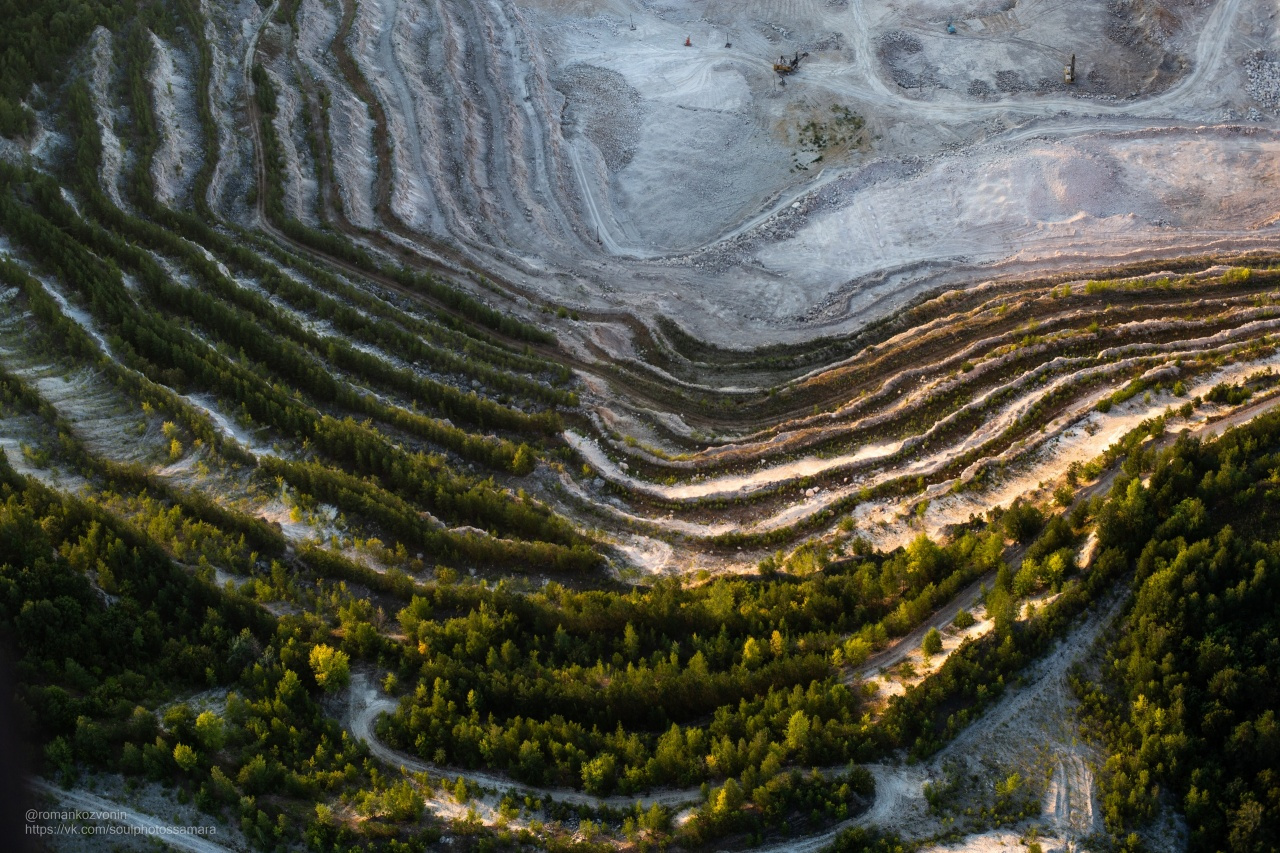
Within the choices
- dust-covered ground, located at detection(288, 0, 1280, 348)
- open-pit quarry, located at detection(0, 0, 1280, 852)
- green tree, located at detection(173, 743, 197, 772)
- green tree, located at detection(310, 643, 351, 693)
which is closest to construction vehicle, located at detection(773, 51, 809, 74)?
open-pit quarry, located at detection(0, 0, 1280, 852)

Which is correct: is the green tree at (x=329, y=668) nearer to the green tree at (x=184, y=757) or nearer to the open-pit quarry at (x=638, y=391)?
the open-pit quarry at (x=638, y=391)

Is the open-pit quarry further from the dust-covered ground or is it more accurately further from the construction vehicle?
the dust-covered ground

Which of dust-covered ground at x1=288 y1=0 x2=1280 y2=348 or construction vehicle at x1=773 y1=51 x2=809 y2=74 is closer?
dust-covered ground at x1=288 y1=0 x2=1280 y2=348

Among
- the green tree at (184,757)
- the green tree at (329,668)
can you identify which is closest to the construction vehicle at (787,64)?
the green tree at (329,668)

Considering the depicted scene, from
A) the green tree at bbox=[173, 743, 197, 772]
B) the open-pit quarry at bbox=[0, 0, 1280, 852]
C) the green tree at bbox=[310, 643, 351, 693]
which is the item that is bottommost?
the green tree at bbox=[173, 743, 197, 772]

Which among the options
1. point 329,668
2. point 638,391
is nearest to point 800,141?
point 638,391

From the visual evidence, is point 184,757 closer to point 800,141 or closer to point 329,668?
point 329,668

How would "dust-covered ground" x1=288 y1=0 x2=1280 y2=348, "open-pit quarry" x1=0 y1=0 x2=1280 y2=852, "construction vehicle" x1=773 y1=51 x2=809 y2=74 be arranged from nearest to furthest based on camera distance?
1. "open-pit quarry" x1=0 y1=0 x2=1280 y2=852
2. "dust-covered ground" x1=288 y1=0 x2=1280 y2=348
3. "construction vehicle" x1=773 y1=51 x2=809 y2=74

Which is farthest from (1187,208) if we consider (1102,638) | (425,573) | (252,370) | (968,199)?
(252,370)
